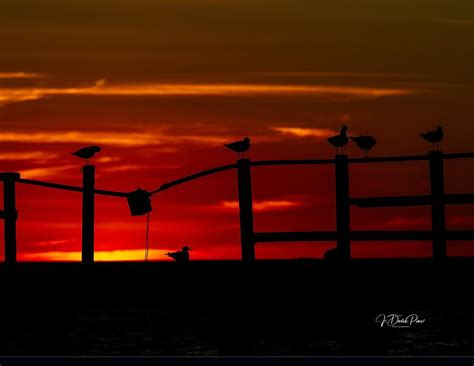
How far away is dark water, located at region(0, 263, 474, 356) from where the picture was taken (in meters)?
27.6

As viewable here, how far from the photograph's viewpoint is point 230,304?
93.2 ft

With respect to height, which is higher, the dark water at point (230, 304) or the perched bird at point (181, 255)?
the perched bird at point (181, 255)

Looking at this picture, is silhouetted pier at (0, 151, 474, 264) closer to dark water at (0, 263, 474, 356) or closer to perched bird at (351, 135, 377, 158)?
dark water at (0, 263, 474, 356)

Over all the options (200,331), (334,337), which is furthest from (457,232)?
(200,331)

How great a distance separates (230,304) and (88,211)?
10.7 ft

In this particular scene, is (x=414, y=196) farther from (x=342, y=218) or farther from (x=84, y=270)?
(x=84, y=270)

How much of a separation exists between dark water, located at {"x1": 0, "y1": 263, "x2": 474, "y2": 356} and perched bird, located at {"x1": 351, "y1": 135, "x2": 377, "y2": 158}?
2744 millimetres

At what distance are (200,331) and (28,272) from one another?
11.3ft

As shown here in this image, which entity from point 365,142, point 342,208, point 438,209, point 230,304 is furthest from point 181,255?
point 438,209

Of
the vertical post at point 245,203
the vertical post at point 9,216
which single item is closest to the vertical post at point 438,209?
the vertical post at point 245,203

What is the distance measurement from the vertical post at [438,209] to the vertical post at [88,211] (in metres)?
6.34

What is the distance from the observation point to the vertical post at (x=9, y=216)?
28.9 m

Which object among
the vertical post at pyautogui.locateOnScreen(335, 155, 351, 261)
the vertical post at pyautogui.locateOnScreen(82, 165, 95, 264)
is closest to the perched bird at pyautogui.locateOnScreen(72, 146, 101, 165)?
the vertical post at pyautogui.locateOnScreen(82, 165, 95, 264)

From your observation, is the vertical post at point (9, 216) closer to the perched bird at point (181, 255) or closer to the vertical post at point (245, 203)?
the perched bird at point (181, 255)
